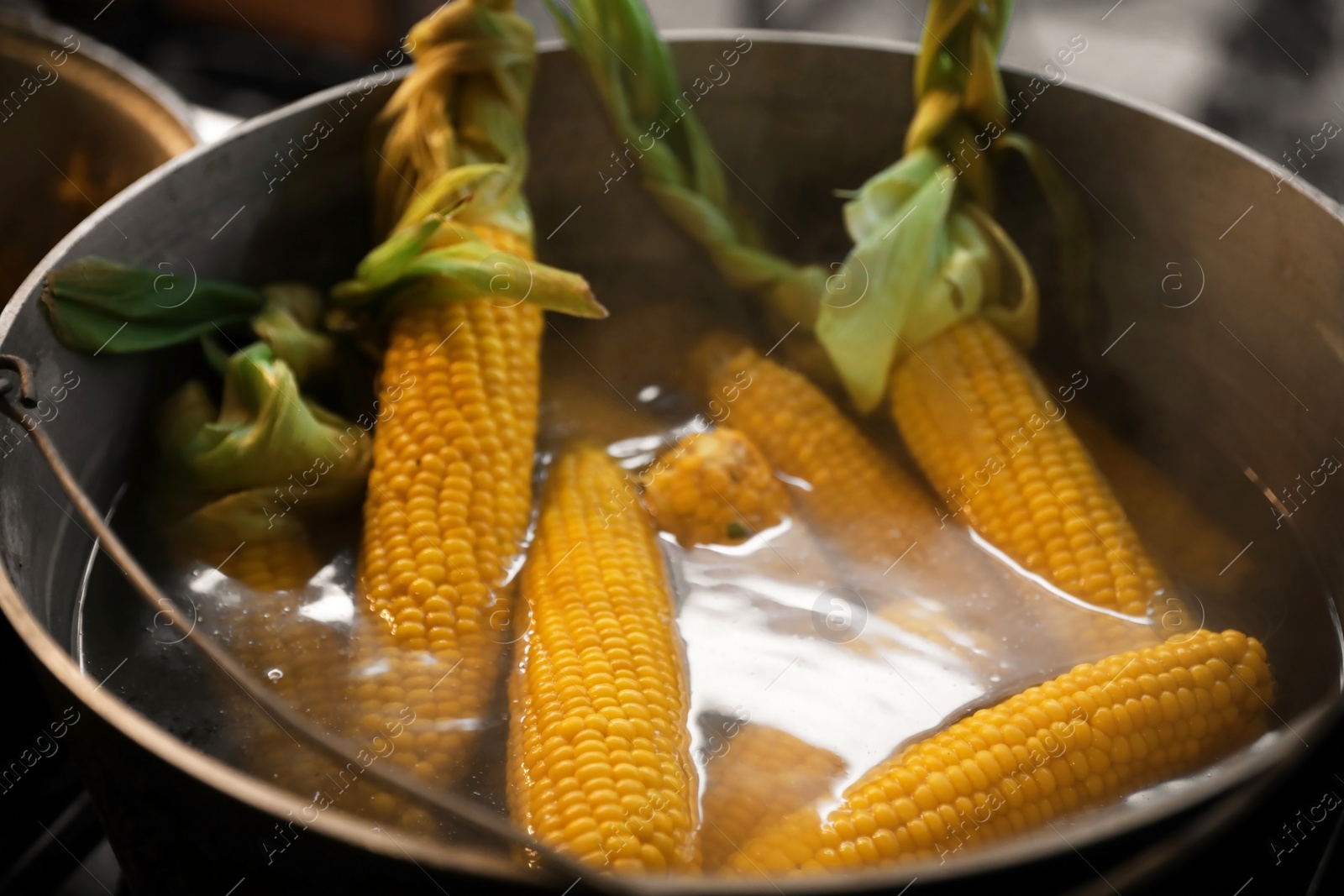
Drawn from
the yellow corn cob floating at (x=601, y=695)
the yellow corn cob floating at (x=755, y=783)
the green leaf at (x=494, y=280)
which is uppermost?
the green leaf at (x=494, y=280)

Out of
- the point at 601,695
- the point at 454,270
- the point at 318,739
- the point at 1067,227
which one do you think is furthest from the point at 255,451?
the point at 1067,227

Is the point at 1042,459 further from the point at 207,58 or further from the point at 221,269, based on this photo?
the point at 207,58

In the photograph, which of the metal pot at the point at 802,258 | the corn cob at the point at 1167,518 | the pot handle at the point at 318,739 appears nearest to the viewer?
the pot handle at the point at 318,739

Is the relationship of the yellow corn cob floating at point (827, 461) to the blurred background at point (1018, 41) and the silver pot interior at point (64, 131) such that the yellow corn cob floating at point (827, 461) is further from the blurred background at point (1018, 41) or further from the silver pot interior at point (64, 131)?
the blurred background at point (1018, 41)

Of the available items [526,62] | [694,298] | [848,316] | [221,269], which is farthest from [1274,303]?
[221,269]

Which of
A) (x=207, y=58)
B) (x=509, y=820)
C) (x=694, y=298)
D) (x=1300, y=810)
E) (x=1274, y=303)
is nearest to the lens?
(x=1300, y=810)

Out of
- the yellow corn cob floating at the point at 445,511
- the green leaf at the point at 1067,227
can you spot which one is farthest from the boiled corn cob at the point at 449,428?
the green leaf at the point at 1067,227

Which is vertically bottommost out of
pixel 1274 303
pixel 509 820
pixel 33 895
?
pixel 33 895
